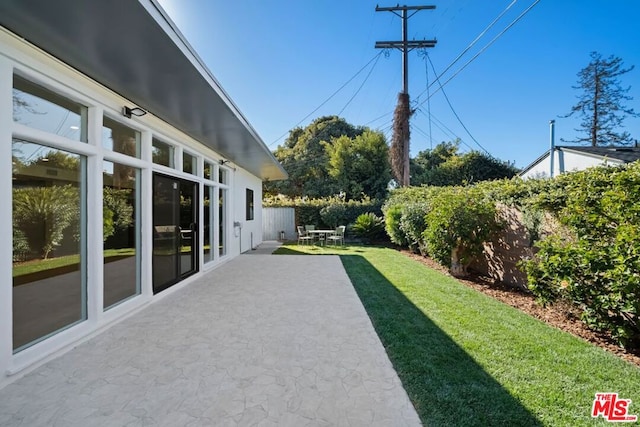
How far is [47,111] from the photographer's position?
3.14 meters

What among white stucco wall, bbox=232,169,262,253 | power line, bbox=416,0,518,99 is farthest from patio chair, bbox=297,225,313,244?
power line, bbox=416,0,518,99

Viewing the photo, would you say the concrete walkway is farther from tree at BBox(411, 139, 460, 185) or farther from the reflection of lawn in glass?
tree at BBox(411, 139, 460, 185)

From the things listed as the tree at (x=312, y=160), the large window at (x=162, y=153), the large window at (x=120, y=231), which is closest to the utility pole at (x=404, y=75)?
the large window at (x=162, y=153)

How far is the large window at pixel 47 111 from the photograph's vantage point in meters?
2.87

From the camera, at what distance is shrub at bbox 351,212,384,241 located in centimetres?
1334

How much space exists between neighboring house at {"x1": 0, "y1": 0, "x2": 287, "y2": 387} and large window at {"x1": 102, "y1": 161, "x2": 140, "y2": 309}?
0.02 metres

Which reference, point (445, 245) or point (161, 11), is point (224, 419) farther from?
point (445, 245)

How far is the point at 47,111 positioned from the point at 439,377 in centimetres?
449

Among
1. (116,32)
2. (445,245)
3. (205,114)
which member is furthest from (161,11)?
(445,245)

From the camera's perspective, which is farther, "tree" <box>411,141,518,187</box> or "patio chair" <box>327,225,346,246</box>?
"tree" <box>411,141,518,187</box>

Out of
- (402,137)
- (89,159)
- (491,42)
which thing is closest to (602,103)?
(402,137)

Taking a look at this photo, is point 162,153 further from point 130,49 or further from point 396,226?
point 396,226

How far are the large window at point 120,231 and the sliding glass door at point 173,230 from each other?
34 cm

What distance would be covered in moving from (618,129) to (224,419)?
2817 centimetres
